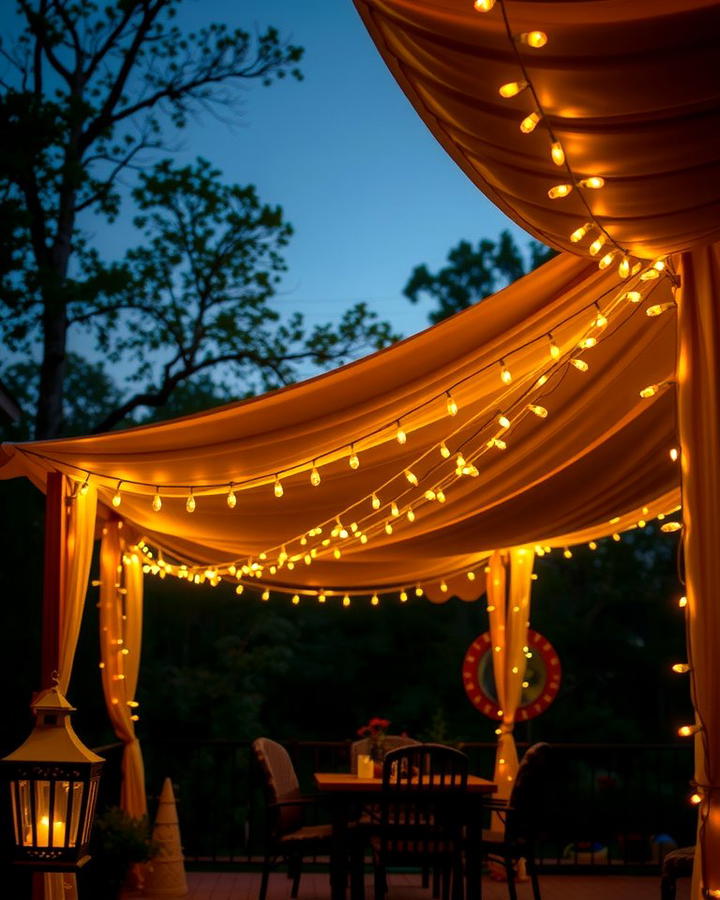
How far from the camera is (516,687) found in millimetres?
7617

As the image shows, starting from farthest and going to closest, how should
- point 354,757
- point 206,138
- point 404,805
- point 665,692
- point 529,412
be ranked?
point 206,138 < point 665,692 < point 354,757 < point 404,805 < point 529,412

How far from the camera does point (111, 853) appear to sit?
580 cm


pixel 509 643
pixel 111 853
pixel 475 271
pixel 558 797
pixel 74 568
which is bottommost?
pixel 558 797

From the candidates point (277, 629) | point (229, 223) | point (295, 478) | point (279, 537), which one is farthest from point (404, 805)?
point (229, 223)

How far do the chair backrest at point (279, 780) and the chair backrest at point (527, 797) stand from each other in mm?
1344

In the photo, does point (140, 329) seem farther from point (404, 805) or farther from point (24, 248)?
Answer: point (404, 805)

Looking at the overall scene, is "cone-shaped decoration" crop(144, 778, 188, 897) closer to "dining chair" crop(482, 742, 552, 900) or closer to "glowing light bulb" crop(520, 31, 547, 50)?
"dining chair" crop(482, 742, 552, 900)

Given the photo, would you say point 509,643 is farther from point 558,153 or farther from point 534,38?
point 534,38

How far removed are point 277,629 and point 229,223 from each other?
16.8 feet

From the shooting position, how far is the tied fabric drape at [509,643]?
24.7 feet

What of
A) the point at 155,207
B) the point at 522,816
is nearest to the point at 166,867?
the point at 522,816

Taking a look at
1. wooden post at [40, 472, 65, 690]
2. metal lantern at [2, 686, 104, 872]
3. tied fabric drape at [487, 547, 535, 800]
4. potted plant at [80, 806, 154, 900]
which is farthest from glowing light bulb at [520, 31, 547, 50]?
tied fabric drape at [487, 547, 535, 800]

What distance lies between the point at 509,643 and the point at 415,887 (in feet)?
5.94

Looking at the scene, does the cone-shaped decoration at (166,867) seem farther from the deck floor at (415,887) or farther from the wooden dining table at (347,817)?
the wooden dining table at (347,817)
